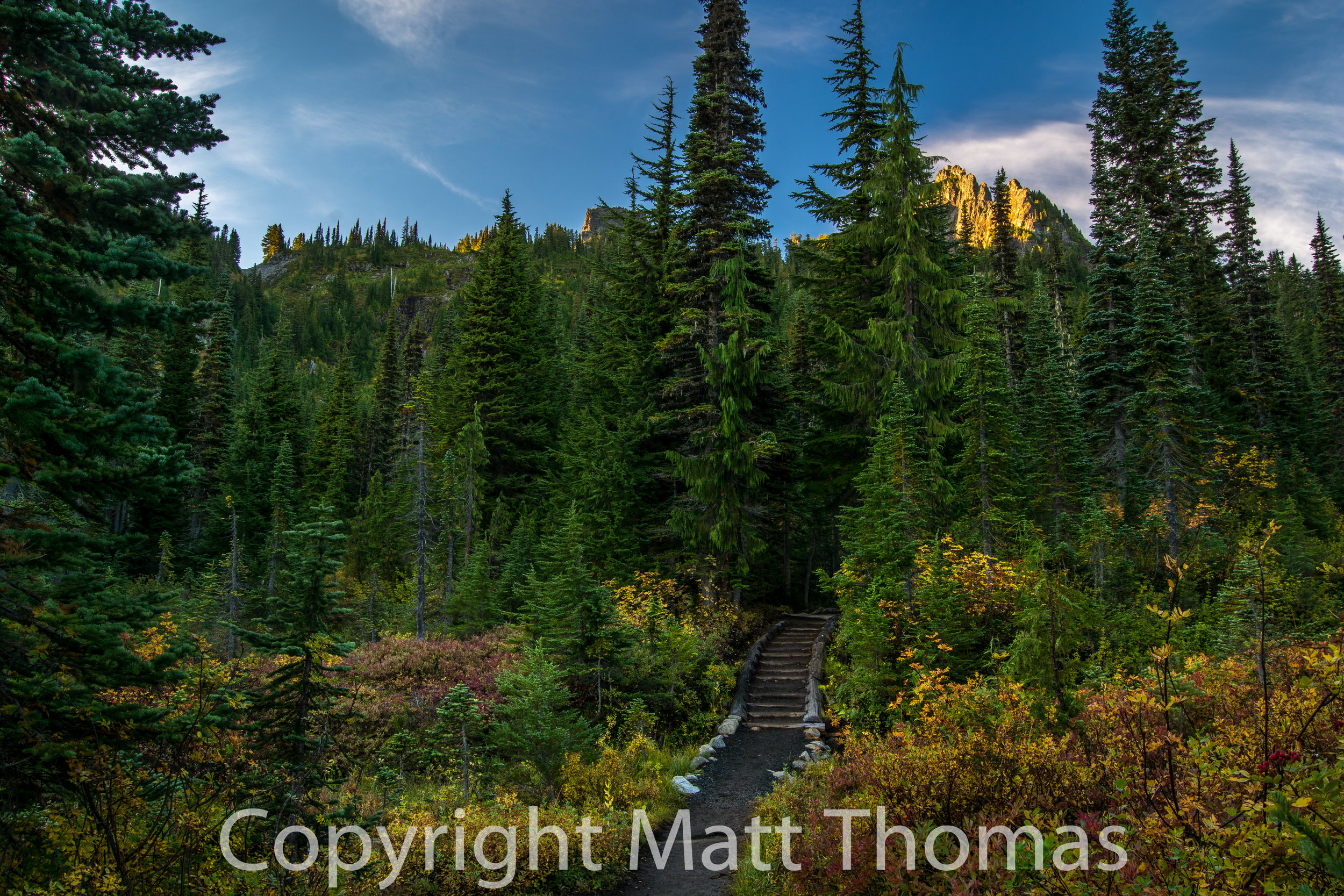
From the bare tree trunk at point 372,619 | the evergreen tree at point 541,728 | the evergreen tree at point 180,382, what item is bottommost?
the bare tree trunk at point 372,619

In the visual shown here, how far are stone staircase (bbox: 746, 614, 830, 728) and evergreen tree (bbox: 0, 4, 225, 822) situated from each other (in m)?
12.3

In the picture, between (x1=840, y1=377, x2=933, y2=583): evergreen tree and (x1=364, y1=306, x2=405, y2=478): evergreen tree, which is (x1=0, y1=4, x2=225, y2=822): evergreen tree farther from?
(x1=364, y1=306, x2=405, y2=478): evergreen tree

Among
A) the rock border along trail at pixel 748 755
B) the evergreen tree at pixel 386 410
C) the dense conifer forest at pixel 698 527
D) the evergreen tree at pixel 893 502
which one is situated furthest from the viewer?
the evergreen tree at pixel 386 410

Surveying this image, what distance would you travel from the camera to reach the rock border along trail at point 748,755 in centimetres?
859

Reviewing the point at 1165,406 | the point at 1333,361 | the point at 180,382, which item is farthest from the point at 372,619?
the point at 1333,361

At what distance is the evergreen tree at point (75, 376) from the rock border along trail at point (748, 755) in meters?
6.56

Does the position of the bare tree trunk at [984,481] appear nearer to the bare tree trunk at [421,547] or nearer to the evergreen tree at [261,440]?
the bare tree trunk at [421,547]

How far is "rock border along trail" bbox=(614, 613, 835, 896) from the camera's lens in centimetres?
859

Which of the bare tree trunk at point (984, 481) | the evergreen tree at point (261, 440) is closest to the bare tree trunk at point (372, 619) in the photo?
the evergreen tree at point (261, 440)

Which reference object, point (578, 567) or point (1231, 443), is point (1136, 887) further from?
point (1231, 443)

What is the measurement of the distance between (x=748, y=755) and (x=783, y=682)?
159 inches

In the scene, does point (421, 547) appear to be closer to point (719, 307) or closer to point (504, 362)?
point (504, 362)

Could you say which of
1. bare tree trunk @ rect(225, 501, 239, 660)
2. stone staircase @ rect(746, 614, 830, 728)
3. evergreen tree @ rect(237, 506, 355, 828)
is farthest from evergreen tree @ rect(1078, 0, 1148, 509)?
bare tree trunk @ rect(225, 501, 239, 660)

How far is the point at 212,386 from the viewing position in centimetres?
4597
